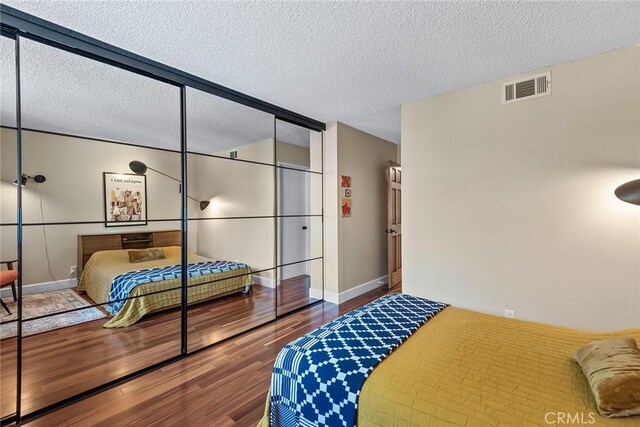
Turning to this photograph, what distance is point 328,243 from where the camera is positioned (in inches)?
159

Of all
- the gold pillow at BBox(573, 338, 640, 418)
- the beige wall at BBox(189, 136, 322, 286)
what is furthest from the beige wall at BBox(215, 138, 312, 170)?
the gold pillow at BBox(573, 338, 640, 418)

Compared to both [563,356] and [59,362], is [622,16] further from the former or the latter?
[59,362]

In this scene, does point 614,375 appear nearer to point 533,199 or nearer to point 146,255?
point 533,199

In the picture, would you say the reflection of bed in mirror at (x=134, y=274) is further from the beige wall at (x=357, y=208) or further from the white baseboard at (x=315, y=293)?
the beige wall at (x=357, y=208)

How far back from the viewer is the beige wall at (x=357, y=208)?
3.98 m

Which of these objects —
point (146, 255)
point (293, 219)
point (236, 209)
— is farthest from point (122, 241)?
point (293, 219)

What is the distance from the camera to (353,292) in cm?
420

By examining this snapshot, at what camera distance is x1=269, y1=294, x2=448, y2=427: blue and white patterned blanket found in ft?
4.46

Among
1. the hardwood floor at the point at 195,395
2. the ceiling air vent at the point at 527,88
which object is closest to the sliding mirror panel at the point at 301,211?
the hardwood floor at the point at 195,395

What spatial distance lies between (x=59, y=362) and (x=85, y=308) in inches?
25.5

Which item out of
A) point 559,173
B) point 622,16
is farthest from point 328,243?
point 622,16

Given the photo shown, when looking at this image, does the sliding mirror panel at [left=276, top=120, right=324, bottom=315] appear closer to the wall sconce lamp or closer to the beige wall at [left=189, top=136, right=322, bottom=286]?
the beige wall at [left=189, top=136, right=322, bottom=286]

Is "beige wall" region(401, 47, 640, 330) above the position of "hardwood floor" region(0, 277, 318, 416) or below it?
above

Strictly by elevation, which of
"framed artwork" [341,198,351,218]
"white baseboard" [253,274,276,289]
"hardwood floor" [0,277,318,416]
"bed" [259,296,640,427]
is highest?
"framed artwork" [341,198,351,218]
